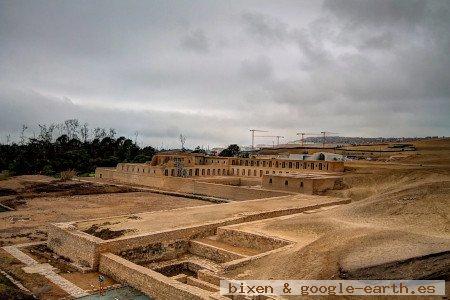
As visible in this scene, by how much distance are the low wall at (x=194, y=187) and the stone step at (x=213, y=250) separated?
35.4 feet

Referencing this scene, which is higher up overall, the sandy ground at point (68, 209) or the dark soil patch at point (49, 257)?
the sandy ground at point (68, 209)

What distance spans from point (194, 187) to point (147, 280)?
63.5 ft

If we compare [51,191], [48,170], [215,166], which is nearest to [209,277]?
[51,191]

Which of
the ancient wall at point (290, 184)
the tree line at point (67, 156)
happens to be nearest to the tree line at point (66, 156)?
the tree line at point (67, 156)

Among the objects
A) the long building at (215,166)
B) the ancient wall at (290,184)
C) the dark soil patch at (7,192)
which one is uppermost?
the long building at (215,166)

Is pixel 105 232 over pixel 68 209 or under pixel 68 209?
over

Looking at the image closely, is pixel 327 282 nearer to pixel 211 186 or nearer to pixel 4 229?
pixel 4 229

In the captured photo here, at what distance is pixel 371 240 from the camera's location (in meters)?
8.84

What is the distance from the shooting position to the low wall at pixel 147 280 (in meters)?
8.73

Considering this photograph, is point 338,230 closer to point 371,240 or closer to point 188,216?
point 371,240

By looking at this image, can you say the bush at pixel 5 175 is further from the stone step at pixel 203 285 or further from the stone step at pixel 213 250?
the stone step at pixel 203 285

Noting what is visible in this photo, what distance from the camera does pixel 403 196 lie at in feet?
42.3

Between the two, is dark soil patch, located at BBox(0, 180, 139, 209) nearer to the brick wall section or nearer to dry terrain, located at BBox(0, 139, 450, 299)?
dry terrain, located at BBox(0, 139, 450, 299)

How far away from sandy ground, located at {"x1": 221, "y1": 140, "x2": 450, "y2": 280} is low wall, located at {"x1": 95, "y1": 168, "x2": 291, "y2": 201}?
372 inches
